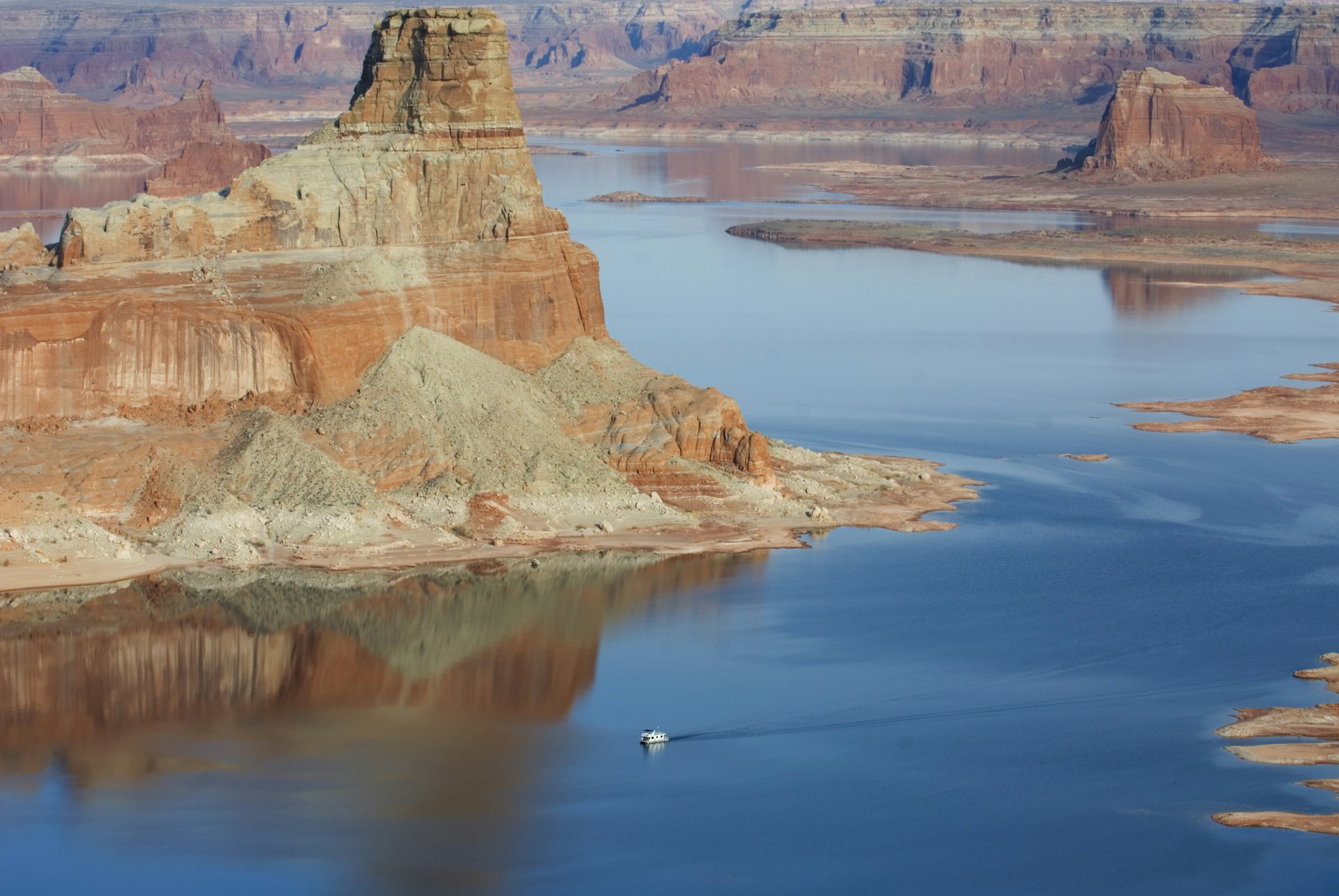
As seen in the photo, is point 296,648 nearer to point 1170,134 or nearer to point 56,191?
point 56,191

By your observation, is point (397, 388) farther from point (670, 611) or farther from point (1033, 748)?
point (1033, 748)

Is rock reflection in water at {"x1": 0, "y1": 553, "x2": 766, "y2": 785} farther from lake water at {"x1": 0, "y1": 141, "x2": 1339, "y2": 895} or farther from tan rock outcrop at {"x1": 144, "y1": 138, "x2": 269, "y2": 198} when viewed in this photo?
tan rock outcrop at {"x1": 144, "y1": 138, "x2": 269, "y2": 198}

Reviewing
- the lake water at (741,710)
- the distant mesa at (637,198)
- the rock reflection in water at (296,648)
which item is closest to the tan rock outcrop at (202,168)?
the distant mesa at (637,198)

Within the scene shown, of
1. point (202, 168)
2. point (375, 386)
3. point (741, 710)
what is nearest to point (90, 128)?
point (202, 168)

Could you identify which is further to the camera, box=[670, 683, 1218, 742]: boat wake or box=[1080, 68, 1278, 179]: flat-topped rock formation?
box=[1080, 68, 1278, 179]: flat-topped rock formation

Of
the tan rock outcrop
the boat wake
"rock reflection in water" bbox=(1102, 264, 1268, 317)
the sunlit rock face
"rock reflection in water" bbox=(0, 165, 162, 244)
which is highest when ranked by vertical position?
the sunlit rock face

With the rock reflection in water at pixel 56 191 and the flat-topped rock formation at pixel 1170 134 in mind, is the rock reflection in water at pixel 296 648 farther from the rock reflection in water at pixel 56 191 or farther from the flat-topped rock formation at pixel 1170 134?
the flat-topped rock formation at pixel 1170 134

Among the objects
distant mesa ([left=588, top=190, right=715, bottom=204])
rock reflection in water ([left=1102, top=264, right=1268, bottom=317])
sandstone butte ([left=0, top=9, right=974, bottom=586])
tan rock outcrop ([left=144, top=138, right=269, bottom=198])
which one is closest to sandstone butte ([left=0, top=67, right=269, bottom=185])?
tan rock outcrop ([left=144, top=138, right=269, bottom=198])
